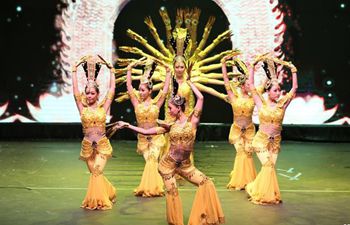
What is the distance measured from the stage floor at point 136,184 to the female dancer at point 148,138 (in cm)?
19

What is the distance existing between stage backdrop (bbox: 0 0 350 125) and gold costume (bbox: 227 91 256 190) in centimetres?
453

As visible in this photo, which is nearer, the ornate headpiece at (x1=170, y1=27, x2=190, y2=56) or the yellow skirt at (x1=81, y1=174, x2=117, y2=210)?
the yellow skirt at (x1=81, y1=174, x2=117, y2=210)

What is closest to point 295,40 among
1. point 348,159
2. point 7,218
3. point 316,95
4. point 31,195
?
point 316,95

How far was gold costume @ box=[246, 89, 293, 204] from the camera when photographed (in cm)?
567

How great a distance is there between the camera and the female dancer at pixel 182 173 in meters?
4.49

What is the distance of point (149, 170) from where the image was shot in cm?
611

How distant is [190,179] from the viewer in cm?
455

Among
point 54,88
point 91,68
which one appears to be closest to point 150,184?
point 91,68

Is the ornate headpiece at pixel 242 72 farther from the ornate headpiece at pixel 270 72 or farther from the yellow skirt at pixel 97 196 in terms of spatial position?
the yellow skirt at pixel 97 196

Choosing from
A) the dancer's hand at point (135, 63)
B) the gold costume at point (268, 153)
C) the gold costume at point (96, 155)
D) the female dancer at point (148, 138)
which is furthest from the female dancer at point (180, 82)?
the gold costume at point (96, 155)

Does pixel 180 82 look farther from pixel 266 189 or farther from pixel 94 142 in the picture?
pixel 266 189

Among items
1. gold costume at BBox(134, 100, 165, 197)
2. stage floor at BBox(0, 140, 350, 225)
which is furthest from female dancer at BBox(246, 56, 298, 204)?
gold costume at BBox(134, 100, 165, 197)

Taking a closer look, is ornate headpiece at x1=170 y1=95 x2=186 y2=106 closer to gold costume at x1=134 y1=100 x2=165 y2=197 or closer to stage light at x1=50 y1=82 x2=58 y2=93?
gold costume at x1=134 y1=100 x2=165 y2=197

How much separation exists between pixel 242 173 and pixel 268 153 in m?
0.86
